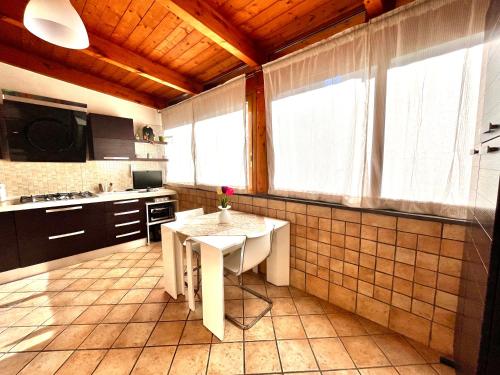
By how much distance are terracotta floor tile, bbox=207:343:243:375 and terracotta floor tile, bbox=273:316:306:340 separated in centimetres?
31

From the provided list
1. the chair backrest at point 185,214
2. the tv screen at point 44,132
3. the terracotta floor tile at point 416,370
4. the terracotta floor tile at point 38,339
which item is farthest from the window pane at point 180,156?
the terracotta floor tile at point 416,370

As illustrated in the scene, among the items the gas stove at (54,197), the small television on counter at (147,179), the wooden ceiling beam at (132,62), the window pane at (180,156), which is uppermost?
the wooden ceiling beam at (132,62)

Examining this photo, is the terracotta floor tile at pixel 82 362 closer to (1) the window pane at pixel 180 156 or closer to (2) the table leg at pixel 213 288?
(2) the table leg at pixel 213 288

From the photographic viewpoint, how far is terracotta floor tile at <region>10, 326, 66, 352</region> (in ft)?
4.53

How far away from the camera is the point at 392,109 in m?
1.38

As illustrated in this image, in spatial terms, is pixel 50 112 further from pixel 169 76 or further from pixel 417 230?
pixel 417 230

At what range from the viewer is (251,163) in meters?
2.44

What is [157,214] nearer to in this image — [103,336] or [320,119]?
[103,336]

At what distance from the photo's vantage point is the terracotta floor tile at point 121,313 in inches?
64.1

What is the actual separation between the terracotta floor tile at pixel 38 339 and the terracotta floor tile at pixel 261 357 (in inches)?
56.5

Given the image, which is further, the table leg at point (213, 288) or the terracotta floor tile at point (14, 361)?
the table leg at point (213, 288)

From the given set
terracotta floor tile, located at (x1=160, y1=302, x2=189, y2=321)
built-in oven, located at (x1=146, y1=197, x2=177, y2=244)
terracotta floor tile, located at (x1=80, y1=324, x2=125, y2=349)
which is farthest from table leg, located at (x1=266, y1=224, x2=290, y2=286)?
built-in oven, located at (x1=146, y1=197, x2=177, y2=244)

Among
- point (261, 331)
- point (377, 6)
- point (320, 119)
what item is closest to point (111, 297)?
point (261, 331)

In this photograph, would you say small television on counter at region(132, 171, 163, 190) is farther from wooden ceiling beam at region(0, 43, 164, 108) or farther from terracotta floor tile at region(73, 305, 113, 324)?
terracotta floor tile at region(73, 305, 113, 324)
